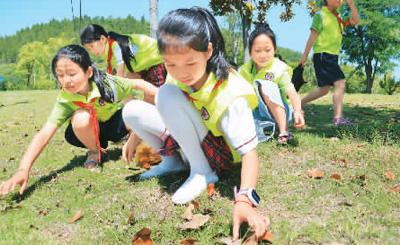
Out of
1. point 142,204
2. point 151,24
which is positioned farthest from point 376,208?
point 151,24

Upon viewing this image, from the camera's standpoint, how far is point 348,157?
336cm

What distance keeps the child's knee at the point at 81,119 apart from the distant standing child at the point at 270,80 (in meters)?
1.55

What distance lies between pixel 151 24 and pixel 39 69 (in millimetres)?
73017

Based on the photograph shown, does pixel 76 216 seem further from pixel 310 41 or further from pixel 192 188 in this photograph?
pixel 310 41

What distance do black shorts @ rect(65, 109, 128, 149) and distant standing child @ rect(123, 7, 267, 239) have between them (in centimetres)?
104

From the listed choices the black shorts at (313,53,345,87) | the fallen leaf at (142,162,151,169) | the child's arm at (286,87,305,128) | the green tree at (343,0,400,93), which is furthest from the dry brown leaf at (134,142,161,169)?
the green tree at (343,0,400,93)

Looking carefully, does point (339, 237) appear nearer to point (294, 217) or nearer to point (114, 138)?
point (294, 217)

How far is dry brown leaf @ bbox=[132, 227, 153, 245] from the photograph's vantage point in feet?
7.11

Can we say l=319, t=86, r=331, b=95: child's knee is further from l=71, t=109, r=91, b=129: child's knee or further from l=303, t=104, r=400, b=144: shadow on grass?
l=71, t=109, r=91, b=129: child's knee

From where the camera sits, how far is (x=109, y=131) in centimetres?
402

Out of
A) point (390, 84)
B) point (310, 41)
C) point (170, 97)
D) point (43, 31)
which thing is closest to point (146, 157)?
point (170, 97)


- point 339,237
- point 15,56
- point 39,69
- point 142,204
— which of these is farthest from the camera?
point 15,56

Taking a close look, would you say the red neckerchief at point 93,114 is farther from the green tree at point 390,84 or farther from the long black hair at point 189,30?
the green tree at point 390,84

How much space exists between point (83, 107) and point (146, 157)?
2.22 ft
